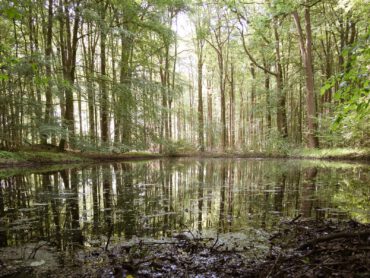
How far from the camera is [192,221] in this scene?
386 centimetres

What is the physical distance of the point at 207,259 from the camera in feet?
8.06

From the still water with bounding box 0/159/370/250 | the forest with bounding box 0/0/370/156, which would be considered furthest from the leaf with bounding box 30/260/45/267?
the forest with bounding box 0/0/370/156

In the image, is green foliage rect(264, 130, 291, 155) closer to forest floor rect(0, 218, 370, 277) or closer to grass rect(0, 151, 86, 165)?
grass rect(0, 151, 86, 165)

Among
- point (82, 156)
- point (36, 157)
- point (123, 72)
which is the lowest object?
point (82, 156)

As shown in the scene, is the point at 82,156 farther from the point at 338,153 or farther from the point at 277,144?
the point at 338,153

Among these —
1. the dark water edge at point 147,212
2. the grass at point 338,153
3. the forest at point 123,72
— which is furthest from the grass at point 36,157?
the grass at point 338,153

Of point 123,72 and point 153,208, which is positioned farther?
point 123,72

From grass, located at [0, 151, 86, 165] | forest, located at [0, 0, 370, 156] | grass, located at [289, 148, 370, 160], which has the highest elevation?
forest, located at [0, 0, 370, 156]

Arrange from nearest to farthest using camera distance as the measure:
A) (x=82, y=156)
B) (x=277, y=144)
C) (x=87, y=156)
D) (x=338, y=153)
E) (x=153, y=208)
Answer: (x=153, y=208) → (x=338, y=153) → (x=82, y=156) → (x=87, y=156) → (x=277, y=144)

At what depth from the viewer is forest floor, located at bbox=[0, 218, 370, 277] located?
1897mm

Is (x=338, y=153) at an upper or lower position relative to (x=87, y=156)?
lower

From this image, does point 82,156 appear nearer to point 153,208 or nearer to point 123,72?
point 123,72

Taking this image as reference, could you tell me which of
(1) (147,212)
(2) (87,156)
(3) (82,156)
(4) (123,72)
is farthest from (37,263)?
(4) (123,72)

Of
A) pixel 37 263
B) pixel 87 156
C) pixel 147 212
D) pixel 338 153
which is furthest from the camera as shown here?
pixel 87 156
